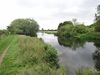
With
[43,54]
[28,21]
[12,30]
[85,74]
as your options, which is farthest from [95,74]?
[28,21]

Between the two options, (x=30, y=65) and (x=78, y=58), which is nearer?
(x=30, y=65)

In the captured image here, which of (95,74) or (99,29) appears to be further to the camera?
(99,29)

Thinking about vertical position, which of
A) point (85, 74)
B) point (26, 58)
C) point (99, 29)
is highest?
point (99, 29)

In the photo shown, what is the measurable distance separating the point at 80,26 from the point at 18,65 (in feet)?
139

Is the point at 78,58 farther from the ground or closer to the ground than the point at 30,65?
closer to the ground

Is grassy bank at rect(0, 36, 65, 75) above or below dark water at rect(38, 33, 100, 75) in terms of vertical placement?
above

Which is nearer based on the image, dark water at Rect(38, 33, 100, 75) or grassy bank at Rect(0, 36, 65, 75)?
grassy bank at Rect(0, 36, 65, 75)

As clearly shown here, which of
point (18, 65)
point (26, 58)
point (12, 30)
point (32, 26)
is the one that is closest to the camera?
point (18, 65)

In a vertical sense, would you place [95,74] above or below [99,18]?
below

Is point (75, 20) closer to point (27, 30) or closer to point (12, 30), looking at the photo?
point (27, 30)

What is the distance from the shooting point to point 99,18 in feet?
94.5

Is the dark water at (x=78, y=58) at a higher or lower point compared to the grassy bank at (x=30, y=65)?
lower

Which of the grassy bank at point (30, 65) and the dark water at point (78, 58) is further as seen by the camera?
the dark water at point (78, 58)

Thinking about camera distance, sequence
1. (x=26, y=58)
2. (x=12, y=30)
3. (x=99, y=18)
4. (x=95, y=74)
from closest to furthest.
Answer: (x=95, y=74)
(x=26, y=58)
(x=99, y=18)
(x=12, y=30)
